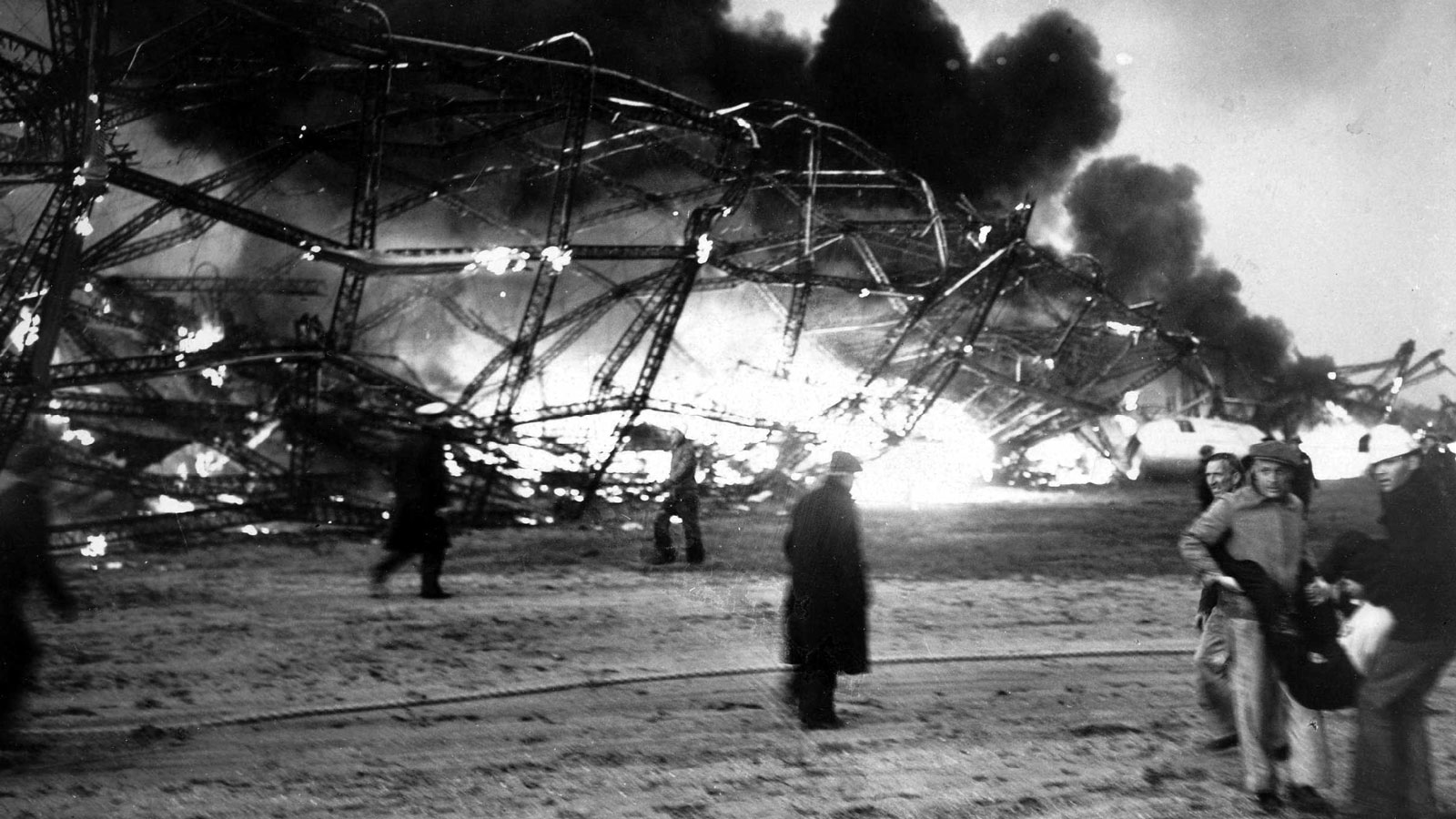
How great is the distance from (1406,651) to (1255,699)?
0.73m

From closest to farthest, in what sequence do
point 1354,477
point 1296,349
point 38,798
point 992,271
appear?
point 38,798 < point 1354,477 < point 992,271 < point 1296,349

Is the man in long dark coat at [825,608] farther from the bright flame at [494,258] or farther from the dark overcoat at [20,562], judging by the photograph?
the bright flame at [494,258]

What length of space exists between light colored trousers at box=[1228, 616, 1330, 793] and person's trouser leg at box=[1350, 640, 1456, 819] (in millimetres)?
411

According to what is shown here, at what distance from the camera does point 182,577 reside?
11688 millimetres

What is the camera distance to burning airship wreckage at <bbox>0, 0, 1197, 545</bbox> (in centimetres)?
1310

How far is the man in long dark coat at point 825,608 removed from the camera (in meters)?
6.59

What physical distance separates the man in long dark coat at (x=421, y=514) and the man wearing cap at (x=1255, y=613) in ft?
23.2

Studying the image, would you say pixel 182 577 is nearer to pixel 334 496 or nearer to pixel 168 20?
pixel 334 496

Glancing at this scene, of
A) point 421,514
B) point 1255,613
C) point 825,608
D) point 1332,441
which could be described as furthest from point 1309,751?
point 1332,441

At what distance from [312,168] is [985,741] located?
15070 mm

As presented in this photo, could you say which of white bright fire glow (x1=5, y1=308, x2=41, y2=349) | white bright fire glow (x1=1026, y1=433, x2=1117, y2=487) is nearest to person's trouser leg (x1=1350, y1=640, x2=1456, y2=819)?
white bright fire glow (x1=5, y1=308, x2=41, y2=349)

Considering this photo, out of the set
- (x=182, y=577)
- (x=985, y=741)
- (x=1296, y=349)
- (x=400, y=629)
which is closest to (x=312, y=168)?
(x=182, y=577)

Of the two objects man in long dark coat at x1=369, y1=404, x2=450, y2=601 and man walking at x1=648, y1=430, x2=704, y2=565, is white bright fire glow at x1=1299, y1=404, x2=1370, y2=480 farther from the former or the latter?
man in long dark coat at x1=369, y1=404, x2=450, y2=601

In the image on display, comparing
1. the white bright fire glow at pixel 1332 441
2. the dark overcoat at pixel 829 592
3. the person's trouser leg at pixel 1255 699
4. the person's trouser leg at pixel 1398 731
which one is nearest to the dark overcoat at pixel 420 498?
the dark overcoat at pixel 829 592
